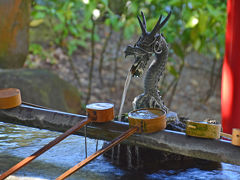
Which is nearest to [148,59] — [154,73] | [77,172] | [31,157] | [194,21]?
[154,73]

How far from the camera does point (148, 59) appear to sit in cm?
197

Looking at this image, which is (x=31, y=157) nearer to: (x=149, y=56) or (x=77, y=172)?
(x=77, y=172)

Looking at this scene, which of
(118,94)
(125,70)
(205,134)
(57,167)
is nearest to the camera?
(205,134)

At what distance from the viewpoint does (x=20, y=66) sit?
4.31 meters

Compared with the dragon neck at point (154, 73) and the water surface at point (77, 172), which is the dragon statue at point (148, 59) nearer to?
the dragon neck at point (154, 73)

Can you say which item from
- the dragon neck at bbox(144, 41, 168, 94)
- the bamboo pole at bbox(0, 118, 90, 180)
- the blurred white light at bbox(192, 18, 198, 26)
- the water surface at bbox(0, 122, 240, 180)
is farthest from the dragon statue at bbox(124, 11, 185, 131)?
the blurred white light at bbox(192, 18, 198, 26)

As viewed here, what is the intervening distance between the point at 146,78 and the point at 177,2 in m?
1.89

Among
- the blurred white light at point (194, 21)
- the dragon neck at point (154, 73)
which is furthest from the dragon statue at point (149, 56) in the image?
the blurred white light at point (194, 21)

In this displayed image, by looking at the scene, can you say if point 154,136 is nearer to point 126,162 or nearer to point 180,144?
point 180,144

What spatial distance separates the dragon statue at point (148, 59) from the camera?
1900 mm

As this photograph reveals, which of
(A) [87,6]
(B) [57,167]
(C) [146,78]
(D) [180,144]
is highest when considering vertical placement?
(A) [87,6]

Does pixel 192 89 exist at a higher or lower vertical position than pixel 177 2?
lower

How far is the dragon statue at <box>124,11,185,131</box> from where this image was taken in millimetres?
1900

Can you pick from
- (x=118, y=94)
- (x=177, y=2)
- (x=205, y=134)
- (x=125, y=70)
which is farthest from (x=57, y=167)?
(x=125, y=70)
